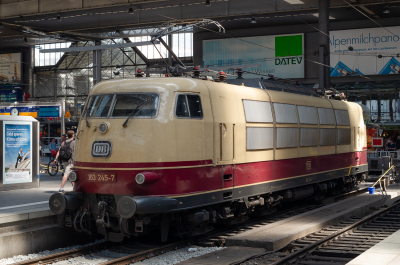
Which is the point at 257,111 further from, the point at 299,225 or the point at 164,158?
the point at 164,158

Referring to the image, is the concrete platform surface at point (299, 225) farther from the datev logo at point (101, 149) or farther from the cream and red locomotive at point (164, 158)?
the datev logo at point (101, 149)

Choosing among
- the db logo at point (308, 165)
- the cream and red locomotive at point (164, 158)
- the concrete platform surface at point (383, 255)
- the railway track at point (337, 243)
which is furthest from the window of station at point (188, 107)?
the db logo at point (308, 165)

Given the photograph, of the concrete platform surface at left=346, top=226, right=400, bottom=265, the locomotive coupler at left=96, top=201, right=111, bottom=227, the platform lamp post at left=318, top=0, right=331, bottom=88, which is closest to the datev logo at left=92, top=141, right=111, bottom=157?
the locomotive coupler at left=96, top=201, right=111, bottom=227

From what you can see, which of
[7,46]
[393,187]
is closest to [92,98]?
[393,187]

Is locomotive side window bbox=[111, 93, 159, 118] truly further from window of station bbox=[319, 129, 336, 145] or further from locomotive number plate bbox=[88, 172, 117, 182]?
window of station bbox=[319, 129, 336, 145]

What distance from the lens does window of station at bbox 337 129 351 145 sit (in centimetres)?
1670

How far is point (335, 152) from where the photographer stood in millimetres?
16328

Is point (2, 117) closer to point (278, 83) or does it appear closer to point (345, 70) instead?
point (278, 83)

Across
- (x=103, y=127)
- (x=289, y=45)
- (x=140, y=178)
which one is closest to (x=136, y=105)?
(x=103, y=127)

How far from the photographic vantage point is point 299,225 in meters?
11.3

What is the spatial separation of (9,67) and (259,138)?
165 ft

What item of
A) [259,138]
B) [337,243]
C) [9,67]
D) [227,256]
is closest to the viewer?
[227,256]

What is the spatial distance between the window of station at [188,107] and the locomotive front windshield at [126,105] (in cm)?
42

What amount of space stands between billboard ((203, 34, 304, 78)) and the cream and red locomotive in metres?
32.6
